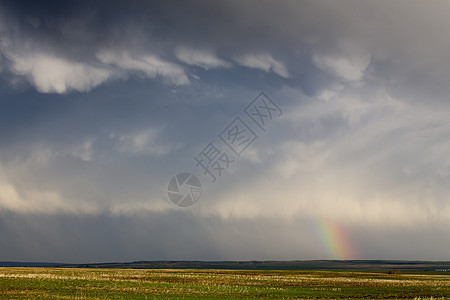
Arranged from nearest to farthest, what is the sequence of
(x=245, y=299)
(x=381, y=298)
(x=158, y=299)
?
(x=158, y=299), (x=245, y=299), (x=381, y=298)

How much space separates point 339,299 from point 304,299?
4.12 meters

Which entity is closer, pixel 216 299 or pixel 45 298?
pixel 45 298

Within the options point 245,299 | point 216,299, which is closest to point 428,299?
point 245,299

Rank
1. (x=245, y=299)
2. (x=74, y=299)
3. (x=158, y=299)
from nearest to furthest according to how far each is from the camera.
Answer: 1. (x=74, y=299)
2. (x=158, y=299)
3. (x=245, y=299)

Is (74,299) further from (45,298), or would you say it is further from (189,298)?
(189,298)

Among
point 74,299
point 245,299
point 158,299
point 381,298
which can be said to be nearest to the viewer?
point 74,299

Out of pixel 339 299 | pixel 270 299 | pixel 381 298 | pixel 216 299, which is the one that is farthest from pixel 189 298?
pixel 381 298

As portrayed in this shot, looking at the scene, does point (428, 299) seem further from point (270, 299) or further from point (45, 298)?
point (45, 298)

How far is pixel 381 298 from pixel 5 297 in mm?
38582

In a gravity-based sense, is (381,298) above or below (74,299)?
below

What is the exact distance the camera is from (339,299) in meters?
40.7

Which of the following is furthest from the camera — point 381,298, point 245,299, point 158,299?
point 381,298

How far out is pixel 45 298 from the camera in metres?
34.1

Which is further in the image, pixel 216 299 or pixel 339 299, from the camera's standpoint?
pixel 339 299
